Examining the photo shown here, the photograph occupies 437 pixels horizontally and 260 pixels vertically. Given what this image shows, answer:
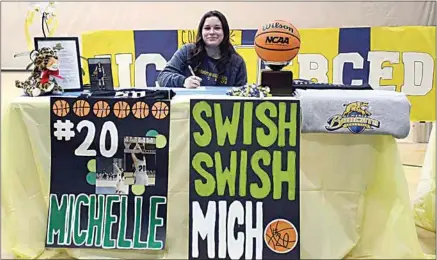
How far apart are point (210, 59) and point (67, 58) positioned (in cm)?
71

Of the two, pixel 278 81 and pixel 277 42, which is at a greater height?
pixel 277 42

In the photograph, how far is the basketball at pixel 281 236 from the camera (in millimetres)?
2000

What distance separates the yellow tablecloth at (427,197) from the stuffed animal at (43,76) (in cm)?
152

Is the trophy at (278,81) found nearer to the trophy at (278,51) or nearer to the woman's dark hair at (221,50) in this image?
the trophy at (278,51)

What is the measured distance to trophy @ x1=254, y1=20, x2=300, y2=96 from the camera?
2.09 metres

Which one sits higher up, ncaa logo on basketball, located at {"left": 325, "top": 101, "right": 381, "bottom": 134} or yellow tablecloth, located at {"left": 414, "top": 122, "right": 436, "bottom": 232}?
ncaa logo on basketball, located at {"left": 325, "top": 101, "right": 381, "bottom": 134}

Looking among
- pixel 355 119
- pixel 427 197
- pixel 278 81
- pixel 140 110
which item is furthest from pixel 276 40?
pixel 427 197

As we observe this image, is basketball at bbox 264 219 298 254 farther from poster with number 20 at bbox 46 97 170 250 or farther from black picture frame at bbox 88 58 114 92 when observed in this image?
black picture frame at bbox 88 58 114 92

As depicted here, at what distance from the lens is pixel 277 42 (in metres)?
2.09

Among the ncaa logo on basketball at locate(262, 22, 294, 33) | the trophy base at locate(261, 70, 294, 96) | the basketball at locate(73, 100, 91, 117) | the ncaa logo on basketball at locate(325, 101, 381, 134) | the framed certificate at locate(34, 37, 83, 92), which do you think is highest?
the ncaa logo on basketball at locate(262, 22, 294, 33)

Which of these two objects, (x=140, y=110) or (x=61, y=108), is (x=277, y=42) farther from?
(x=61, y=108)

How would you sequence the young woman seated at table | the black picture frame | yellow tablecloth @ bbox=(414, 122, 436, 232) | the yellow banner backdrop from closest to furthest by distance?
1. the black picture frame
2. yellow tablecloth @ bbox=(414, 122, 436, 232)
3. the young woman seated at table
4. the yellow banner backdrop

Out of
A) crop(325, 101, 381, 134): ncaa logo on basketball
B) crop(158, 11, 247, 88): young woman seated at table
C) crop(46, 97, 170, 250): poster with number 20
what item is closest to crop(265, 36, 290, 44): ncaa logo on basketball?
crop(325, 101, 381, 134): ncaa logo on basketball

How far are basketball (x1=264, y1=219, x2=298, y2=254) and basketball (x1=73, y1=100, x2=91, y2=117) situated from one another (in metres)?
0.74
